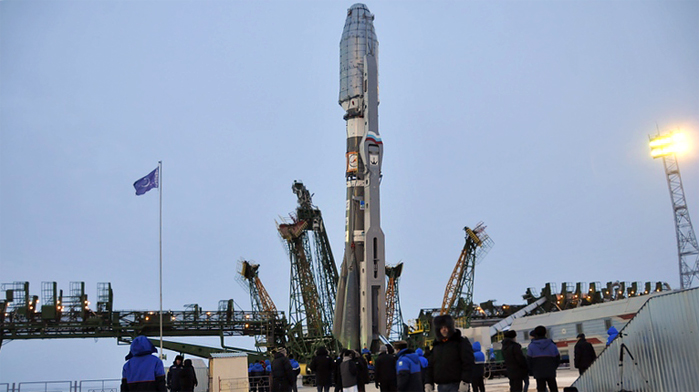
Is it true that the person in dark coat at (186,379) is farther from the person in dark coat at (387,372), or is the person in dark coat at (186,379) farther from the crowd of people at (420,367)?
the person in dark coat at (387,372)

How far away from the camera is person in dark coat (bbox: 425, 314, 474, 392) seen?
868 centimetres

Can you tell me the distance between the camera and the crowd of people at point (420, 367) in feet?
29.0

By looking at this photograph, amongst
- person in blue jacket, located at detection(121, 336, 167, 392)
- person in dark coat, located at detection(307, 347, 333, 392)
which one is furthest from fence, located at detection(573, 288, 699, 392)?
person in blue jacket, located at detection(121, 336, 167, 392)

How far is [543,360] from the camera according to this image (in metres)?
12.4

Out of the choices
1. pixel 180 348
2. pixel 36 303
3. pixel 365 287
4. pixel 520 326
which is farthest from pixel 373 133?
pixel 36 303

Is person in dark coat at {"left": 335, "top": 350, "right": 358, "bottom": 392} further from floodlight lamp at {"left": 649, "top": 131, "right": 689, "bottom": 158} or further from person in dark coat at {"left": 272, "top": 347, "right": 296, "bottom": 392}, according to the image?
floodlight lamp at {"left": 649, "top": 131, "right": 689, "bottom": 158}

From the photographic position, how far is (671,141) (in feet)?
177

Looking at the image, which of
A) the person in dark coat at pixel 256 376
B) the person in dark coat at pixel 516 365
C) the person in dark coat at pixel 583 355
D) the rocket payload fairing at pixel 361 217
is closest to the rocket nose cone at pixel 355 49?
the rocket payload fairing at pixel 361 217

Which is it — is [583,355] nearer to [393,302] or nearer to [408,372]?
[408,372]

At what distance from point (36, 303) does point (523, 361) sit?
1687 inches

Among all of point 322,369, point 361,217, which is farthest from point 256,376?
point 361,217

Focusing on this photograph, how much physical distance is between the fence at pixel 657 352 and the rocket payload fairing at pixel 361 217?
2300cm

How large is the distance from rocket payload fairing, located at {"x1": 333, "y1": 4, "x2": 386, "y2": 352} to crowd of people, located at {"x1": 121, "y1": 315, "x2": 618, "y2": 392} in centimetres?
1899

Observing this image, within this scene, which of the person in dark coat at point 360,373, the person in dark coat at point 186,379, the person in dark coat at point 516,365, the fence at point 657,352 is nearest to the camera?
the person in dark coat at point 516,365
